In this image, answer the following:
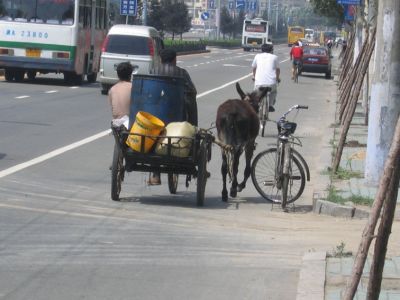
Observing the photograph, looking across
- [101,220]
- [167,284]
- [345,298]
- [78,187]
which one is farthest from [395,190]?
[78,187]

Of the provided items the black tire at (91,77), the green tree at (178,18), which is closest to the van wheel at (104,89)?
the black tire at (91,77)

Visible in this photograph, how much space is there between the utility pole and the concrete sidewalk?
16.3 inches

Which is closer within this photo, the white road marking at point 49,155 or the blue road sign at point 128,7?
the white road marking at point 49,155

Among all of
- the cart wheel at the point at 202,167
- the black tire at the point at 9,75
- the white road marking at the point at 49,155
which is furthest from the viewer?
the black tire at the point at 9,75

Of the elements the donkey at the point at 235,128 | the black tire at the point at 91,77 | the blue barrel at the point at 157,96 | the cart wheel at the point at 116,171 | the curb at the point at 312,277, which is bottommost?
the black tire at the point at 91,77

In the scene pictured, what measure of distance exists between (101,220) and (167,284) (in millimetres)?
2709

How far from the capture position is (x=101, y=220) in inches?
401

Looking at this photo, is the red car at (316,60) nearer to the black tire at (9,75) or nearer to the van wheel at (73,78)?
the van wheel at (73,78)

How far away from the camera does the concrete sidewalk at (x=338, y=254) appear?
725 cm

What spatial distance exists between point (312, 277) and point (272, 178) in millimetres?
4275

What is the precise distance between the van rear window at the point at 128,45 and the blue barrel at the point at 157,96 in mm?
18938

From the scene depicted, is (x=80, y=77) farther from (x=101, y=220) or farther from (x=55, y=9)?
(x=101, y=220)

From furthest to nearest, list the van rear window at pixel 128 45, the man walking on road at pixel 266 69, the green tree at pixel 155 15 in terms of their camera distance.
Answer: the green tree at pixel 155 15, the van rear window at pixel 128 45, the man walking on road at pixel 266 69

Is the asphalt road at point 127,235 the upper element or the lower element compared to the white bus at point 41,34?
lower
